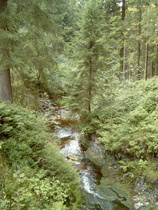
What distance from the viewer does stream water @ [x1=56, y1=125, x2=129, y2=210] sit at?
5.86m

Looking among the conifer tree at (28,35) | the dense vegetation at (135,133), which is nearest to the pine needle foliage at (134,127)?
the dense vegetation at (135,133)

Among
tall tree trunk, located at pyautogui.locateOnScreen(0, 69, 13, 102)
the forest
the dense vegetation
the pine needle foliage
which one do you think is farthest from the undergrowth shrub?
the pine needle foliage

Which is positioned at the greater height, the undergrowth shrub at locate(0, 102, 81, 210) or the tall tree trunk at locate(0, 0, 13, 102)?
the tall tree trunk at locate(0, 0, 13, 102)

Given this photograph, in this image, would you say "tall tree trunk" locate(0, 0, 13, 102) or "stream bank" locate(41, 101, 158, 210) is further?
"tall tree trunk" locate(0, 0, 13, 102)

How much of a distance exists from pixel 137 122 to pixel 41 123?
4948mm

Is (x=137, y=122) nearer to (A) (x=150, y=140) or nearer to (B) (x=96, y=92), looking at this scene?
(A) (x=150, y=140)

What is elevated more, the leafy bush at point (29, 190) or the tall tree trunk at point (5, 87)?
the tall tree trunk at point (5, 87)

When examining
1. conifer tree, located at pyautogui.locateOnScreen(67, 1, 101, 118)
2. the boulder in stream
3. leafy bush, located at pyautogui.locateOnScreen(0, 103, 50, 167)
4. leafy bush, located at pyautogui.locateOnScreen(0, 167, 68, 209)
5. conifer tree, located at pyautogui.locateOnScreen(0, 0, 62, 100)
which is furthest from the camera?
conifer tree, located at pyautogui.locateOnScreen(67, 1, 101, 118)

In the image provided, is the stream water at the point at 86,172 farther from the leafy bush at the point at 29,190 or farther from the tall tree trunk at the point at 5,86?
the tall tree trunk at the point at 5,86

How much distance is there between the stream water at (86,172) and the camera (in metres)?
5.86

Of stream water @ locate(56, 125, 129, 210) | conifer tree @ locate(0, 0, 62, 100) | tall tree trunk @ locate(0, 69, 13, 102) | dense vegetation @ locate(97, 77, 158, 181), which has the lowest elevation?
stream water @ locate(56, 125, 129, 210)

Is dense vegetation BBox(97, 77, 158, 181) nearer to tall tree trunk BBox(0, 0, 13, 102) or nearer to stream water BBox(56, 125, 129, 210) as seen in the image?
stream water BBox(56, 125, 129, 210)

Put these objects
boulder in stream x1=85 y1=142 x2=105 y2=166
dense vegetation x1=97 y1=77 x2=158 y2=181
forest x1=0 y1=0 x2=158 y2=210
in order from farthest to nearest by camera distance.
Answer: boulder in stream x1=85 y1=142 x2=105 y2=166
dense vegetation x1=97 y1=77 x2=158 y2=181
forest x1=0 y1=0 x2=158 y2=210

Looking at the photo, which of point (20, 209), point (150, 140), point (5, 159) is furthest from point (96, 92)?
point (20, 209)
